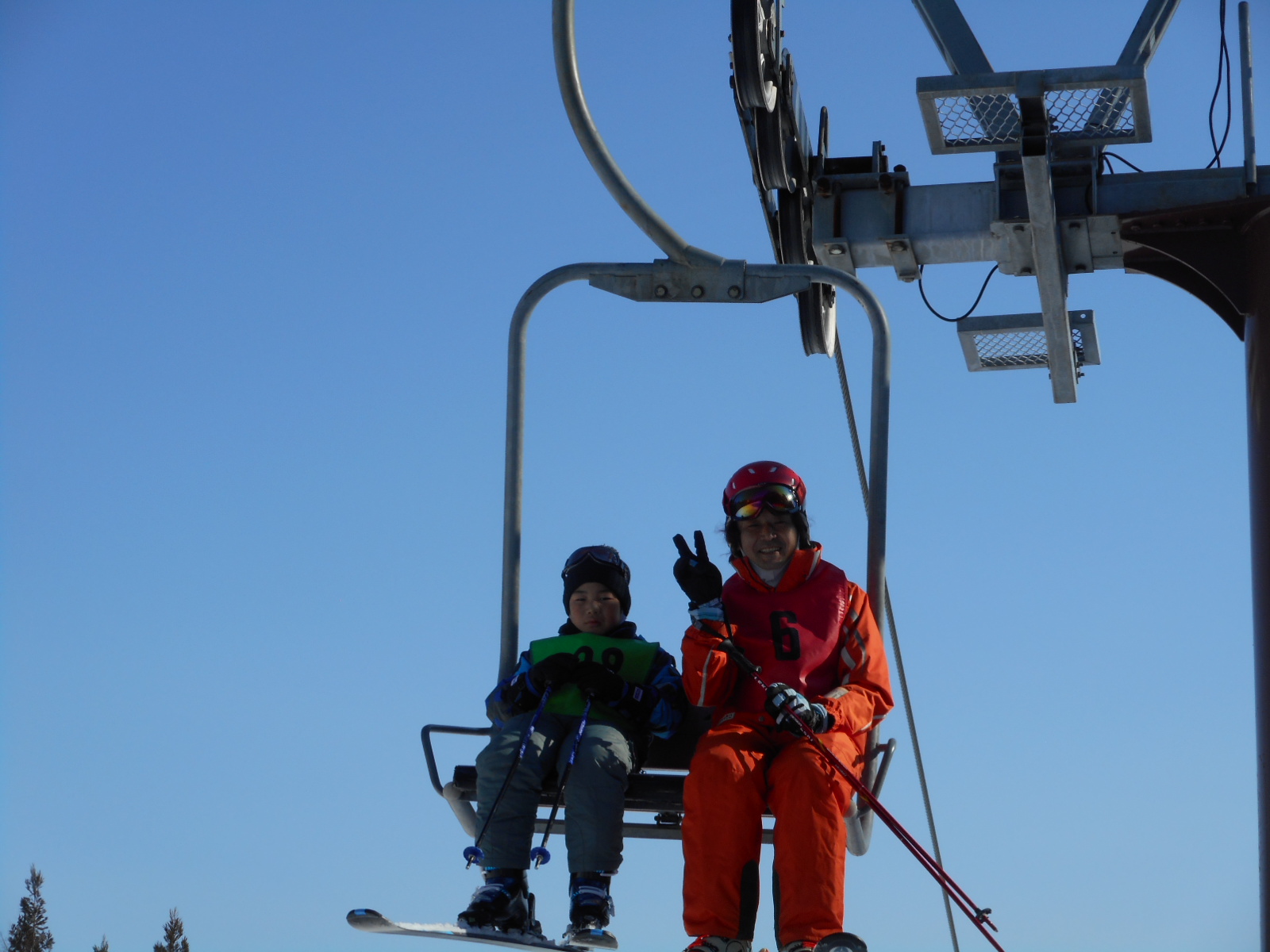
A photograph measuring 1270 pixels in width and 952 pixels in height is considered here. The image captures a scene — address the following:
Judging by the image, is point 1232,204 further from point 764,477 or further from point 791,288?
point 764,477

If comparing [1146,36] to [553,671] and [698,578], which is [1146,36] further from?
[553,671]

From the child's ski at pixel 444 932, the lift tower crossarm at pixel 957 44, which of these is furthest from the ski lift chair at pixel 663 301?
the lift tower crossarm at pixel 957 44

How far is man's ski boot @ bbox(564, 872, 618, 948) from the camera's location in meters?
4.13

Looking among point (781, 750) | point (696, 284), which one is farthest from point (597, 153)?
point (781, 750)

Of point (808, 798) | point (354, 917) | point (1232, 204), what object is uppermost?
point (1232, 204)

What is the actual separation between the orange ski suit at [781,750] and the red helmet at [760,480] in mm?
163

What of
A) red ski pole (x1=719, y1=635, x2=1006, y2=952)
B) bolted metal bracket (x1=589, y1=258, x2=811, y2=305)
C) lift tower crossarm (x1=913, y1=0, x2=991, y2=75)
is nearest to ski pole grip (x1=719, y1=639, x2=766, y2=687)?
red ski pole (x1=719, y1=635, x2=1006, y2=952)

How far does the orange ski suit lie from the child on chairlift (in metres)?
0.29

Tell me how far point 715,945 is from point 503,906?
0.65 metres

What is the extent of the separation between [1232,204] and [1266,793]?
1.95 m

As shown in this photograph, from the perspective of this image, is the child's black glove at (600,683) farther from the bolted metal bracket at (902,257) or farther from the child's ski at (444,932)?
the bolted metal bracket at (902,257)

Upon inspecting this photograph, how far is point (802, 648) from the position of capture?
4.52 m

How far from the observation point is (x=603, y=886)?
431 centimetres

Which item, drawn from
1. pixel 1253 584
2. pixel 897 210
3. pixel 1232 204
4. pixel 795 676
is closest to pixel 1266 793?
pixel 1253 584
